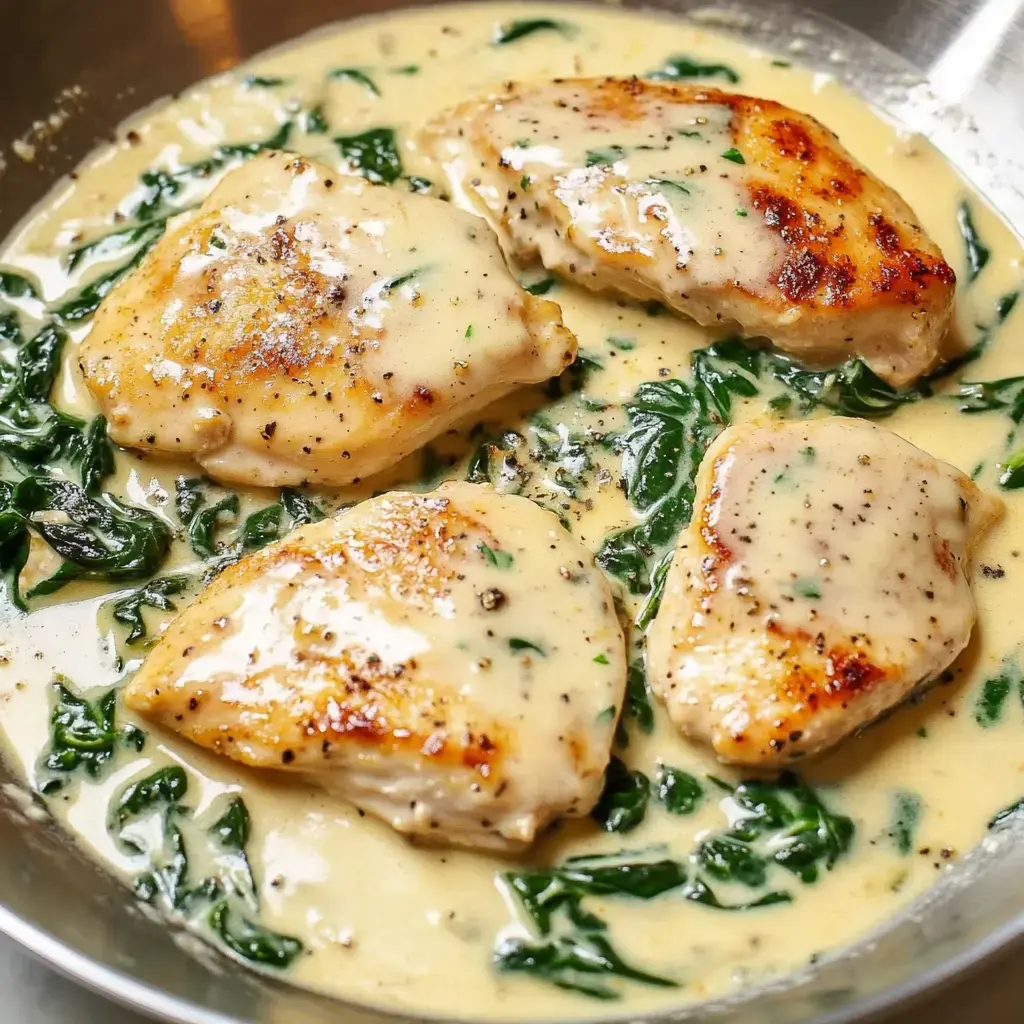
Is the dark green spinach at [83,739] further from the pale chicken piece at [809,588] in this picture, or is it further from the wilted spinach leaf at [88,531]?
the pale chicken piece at [809,588]

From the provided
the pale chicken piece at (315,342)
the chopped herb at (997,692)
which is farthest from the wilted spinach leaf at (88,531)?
the chopped herb at (997,692)

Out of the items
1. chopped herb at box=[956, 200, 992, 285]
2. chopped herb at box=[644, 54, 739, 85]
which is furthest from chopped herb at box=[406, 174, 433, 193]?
chopped herb at box=[956, 200, 992, 285]

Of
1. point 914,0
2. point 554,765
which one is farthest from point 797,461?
point 914,0

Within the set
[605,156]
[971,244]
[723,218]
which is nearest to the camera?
[723,218]

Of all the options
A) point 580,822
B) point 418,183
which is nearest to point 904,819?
point 580,822

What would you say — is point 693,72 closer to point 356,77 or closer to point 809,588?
point 356,77

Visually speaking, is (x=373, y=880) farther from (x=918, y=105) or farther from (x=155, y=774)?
(x=918, y=105)
